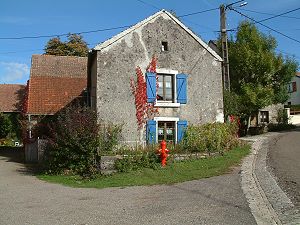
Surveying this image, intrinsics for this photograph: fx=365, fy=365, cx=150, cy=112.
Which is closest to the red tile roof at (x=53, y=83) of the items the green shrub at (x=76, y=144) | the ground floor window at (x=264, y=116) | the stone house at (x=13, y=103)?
the stone house at (x=13, y=103)

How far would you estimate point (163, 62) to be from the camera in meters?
19.2

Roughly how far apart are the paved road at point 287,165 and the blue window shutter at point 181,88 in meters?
5.12

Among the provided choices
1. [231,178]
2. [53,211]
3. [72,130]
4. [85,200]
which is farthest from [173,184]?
[72,130]

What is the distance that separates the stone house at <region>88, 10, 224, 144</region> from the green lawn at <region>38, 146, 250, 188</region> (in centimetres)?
337

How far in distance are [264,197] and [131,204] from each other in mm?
3392

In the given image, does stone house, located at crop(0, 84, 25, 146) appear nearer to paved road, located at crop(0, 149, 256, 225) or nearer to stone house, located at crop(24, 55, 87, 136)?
stone house, located at crop(24, 55, 87, 136)

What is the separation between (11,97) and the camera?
35.8 metres

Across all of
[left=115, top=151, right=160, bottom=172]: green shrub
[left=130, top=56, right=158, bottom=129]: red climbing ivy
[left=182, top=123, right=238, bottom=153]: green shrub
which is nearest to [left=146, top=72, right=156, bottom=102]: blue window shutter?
[left=130, top=56, right=158, bottom=129]: red climbing ivy

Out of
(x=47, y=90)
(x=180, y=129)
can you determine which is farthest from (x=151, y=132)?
(x=47, y=90)

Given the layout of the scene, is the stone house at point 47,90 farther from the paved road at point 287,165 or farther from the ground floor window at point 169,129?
the paved road at point 287,165

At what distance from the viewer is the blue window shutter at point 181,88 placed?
19.2 metres

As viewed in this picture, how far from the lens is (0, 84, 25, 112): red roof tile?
34.1 m

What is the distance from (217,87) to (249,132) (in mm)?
10764

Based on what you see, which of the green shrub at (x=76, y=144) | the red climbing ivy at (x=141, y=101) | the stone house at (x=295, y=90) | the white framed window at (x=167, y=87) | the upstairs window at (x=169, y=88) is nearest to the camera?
the green shrub at (x=76, y=144)
